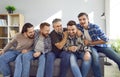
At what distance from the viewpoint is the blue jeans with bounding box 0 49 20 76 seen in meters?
3.29

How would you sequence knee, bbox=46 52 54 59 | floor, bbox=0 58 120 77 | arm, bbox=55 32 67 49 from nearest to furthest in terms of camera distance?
knee, bbox=46 52 54 59 → arm, bbox=55 32 67 49 → floor, bbox=0 58 120 77

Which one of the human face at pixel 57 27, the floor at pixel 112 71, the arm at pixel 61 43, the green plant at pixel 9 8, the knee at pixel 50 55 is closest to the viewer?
the knee at pixel 50 55

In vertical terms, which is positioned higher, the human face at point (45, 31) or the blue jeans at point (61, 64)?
the human face at point (45, 31)

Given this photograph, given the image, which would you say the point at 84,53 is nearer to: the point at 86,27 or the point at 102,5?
the point at 86,27

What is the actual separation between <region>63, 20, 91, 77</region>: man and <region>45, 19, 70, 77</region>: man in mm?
82

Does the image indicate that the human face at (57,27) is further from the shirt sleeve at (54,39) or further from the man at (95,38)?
the man at (95,38)

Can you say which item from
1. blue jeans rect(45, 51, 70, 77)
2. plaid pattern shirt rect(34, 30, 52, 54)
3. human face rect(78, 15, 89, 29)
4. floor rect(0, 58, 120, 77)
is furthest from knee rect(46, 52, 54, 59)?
floor rect(0, 58, 120, 77)

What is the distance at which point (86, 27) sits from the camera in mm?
3523

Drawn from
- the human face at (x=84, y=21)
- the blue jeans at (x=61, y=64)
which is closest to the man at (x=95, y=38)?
the human face at (x=84, y=21)

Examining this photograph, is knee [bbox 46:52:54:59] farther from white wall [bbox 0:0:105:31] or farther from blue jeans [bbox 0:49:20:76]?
white wall [bbox 0:0:105:31]

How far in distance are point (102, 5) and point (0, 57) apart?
11.7 feet

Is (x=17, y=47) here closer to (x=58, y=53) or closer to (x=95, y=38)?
(x=58, y=53)

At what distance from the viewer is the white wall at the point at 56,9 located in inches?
236

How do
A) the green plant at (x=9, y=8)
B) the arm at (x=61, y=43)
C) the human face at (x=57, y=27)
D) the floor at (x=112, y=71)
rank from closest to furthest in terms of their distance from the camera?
the arm at (x=61, y=43), the human face at (x=57, y=27), the floor at (x=112, y=71), the green plant at (x=9, y=8)
